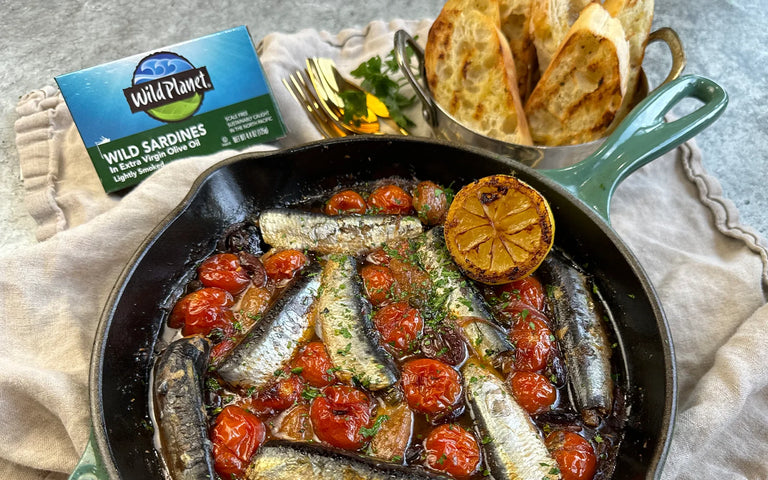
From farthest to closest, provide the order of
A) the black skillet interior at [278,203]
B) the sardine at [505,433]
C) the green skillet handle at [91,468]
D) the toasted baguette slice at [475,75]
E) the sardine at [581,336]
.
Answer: the toasted baguette slice at [475,75] < the sardine at [581,336] < the black skillet interior at [278,203] < the sardine at [505,433] < the green skillet handle at [91,468]

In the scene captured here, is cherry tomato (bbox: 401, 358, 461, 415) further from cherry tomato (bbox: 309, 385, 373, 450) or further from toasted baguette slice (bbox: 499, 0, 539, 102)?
toasted baguette slice (bbox: 499, 0, 539, 102)

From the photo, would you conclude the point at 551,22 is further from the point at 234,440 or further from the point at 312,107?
the point at 234,440

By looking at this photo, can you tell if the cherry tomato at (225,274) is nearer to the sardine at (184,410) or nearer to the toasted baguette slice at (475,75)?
the sardine at (184,410)

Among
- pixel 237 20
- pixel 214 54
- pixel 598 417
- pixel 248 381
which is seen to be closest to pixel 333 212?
pixel 248 381

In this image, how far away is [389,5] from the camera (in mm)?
4355

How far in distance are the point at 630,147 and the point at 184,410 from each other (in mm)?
2026

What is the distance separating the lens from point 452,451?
1915mm

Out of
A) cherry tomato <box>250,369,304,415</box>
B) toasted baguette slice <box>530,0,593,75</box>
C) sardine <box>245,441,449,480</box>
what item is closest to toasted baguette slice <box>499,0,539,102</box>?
toasted baguette slice <box>530,0,593,75</box>

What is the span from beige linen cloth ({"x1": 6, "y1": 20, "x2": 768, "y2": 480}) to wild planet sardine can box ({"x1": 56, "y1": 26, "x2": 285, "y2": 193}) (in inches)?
8.0

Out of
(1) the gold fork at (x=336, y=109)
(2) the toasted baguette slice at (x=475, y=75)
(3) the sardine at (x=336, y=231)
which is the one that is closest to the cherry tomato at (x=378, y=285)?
(3) the sardine at (x=336, y=231)

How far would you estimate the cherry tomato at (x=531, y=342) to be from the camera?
84.3 inches

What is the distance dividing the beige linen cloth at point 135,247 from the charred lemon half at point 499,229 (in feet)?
2.94

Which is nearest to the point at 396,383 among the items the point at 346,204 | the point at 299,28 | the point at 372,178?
the point at 346,204

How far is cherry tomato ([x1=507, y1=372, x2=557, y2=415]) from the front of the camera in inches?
81.0
